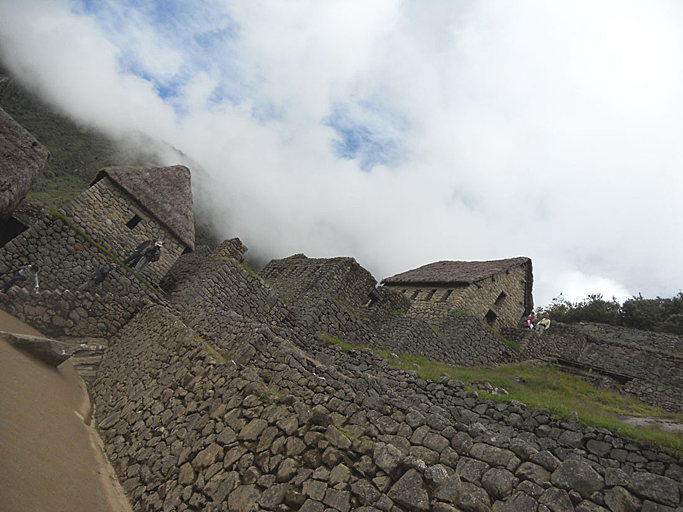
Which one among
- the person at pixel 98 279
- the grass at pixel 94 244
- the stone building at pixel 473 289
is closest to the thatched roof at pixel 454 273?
the stone building at pixel 473 289

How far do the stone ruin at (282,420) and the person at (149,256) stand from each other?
0.93 metres

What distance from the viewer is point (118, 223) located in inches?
563

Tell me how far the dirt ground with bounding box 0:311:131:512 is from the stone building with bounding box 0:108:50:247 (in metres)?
7.01

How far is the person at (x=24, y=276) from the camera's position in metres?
10.2

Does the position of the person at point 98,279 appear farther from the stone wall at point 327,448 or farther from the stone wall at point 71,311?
the stone wall at point 327,448

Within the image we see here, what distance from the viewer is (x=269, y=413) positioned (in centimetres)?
487

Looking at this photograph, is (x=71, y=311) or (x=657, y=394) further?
(x=657, y=394)

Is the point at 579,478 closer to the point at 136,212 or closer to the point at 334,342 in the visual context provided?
the point at 334,342

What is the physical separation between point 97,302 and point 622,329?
26.2 m

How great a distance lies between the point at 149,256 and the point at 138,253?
1.37 feet

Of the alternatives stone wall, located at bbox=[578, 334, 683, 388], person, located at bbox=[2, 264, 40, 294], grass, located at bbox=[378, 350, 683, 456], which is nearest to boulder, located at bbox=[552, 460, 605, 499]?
grass, located at bbox=[378, 350, 683, 456]

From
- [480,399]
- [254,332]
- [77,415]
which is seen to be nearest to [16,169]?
[77,415]

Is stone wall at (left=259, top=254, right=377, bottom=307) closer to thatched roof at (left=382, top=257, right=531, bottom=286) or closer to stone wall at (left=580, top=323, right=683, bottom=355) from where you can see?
thatched roof at (left=382, top=257, right=531, bottom=286)

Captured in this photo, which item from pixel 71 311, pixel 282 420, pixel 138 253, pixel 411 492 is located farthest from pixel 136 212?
pixel 411 492
